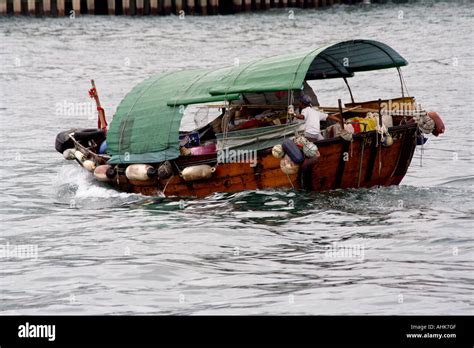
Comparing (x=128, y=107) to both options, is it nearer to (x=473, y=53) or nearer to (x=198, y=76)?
(x=198, y=76)

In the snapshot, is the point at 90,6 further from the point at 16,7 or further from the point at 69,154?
the point at 69,154

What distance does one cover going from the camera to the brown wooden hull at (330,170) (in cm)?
2056

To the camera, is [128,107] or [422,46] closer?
[128,107]

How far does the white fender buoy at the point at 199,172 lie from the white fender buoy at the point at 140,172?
3.03ft

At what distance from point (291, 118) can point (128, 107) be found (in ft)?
14.4

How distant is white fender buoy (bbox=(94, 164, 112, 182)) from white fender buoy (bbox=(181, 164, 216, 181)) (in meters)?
2.45

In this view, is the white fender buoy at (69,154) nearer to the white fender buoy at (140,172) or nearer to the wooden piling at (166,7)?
the white fender buoy at (140,172)

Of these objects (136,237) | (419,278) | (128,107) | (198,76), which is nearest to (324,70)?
(198,76)

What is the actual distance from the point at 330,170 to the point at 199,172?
7.99 ft

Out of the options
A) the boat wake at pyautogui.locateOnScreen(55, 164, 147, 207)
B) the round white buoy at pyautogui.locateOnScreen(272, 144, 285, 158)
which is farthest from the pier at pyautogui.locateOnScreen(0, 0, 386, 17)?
the round white buoy at pyautogui.locateOnScreen(272, 144, 285, 158)

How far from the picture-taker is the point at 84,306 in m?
15.6

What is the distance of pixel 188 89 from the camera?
2272 cm

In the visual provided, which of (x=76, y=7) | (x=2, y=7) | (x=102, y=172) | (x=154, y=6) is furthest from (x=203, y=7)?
(x=102, y=172)
